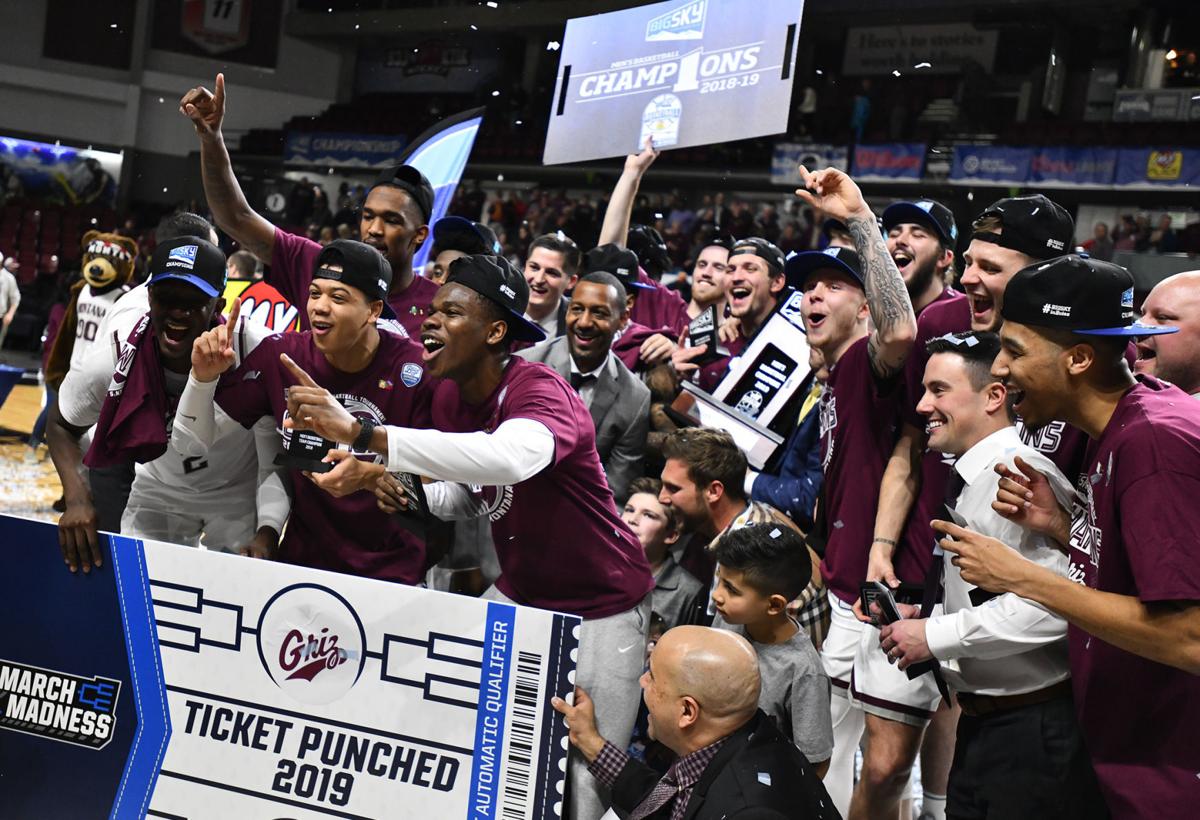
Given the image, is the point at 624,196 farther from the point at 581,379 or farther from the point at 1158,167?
the point at 1158,167

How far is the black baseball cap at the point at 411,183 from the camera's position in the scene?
422 centimetres

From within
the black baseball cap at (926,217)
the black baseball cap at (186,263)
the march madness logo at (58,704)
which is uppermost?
the black baseball cap at (926,217)

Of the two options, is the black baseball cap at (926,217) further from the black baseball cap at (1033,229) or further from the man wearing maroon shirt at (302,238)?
the man wearing maroon shirt at (302,238)

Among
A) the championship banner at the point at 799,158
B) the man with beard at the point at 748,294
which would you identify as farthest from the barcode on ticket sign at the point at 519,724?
the championship banner at the point at 799,158

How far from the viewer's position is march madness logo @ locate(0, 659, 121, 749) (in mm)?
2908

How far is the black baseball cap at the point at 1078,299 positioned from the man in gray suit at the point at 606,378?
228 centimetres

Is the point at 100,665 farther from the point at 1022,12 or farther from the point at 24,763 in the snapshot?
the point at 1022,12

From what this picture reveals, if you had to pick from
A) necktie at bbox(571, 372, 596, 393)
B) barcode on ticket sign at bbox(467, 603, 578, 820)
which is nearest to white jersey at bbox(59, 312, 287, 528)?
barcode on ticket sign at bbox(467, 603, 578, 820)

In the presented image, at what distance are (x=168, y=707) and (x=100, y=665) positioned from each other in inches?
9.1

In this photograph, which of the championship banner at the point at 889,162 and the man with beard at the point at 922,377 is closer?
the man with beard at the point at 922,377

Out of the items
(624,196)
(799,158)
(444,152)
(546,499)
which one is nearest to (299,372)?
(546,499)

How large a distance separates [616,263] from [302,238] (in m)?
1.89

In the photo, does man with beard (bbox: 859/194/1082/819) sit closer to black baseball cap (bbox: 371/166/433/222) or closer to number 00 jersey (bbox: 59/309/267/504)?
black baseball cap (bbox: 371/166/433/222)

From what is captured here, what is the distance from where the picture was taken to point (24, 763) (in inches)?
117
